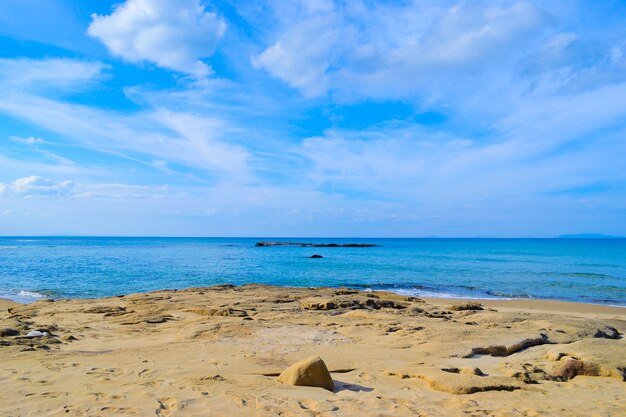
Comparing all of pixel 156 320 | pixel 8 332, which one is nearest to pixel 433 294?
pixel 156 320

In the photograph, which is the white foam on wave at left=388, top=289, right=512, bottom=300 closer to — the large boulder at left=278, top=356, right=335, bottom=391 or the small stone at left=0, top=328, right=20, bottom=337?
the large boulder at left=278, top=356, right=335, bottom=391

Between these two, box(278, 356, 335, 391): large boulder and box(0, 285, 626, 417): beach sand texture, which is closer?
box(0, 285, 626, 417): beach sand texture

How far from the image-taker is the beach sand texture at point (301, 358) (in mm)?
4754

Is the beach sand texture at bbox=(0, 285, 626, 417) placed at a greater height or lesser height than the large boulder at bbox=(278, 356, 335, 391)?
lesser

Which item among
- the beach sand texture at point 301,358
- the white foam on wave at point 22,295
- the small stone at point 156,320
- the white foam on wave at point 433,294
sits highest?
the beach sand texture at point 301,358

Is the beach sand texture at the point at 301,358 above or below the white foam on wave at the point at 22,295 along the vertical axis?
above

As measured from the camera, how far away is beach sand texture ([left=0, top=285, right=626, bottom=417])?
475 cm

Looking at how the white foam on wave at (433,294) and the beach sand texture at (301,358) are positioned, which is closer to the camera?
the beach sand texture at (301,358)

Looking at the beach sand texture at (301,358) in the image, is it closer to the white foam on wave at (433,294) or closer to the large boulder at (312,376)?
the large boulder at (312,376)

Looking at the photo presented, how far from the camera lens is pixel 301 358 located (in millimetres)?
6973

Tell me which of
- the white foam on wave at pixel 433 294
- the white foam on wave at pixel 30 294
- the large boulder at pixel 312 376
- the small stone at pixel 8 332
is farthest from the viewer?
the white foam on wave at pixel 433 294

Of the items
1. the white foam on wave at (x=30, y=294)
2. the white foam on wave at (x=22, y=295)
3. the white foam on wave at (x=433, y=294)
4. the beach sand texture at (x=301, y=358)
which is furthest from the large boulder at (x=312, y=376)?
the white foam on wave at (x=30, y=294)

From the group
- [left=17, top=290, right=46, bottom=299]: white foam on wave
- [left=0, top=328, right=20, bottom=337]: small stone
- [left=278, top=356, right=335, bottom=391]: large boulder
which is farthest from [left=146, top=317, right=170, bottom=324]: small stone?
[left=17, top=290, right=46, bottom=299]: white foam on wave

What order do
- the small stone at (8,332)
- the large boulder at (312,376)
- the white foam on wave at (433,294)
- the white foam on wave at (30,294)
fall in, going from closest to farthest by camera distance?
1. the large boulder at (312,376)
2. the small stone at (8,332)
3. the white foam on wave at (30,294)
4. the white foam on wave at (433,294)
